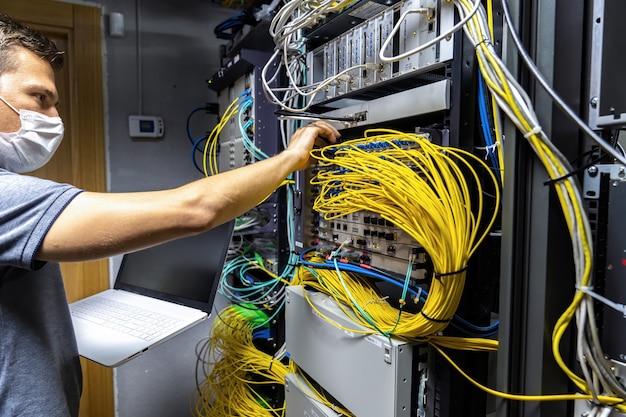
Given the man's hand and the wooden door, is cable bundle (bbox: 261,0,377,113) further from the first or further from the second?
the wooden door

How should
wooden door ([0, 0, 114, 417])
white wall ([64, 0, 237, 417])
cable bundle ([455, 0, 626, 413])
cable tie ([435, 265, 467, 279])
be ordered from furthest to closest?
1. white wall ([64, 0, 237, 417])
2. wooden door ([0, 0, 114, 417])
3. cable tie ([435, 265, 467, 279])
4. cable bundle ([455, 0, 626, 413])

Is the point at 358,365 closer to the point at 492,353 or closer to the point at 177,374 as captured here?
the point at 492,353

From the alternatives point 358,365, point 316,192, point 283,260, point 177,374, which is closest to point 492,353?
point 358,365

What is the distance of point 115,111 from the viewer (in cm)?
200

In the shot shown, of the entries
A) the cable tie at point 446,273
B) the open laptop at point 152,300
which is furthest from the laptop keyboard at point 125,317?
the cable tie at point 446,273

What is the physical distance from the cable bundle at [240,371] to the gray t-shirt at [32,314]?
727mm

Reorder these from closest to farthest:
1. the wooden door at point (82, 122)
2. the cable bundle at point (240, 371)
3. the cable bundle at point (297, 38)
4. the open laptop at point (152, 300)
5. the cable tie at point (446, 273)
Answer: the cable tie at point (446, 273)
the cable bundle at point (297, 38)
the open laptop at point (152, 300)
the cable bundle at point (240, 371)
the wooden door at point (82, 122)

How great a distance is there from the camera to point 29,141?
89 centimetres

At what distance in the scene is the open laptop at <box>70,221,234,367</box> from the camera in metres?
1.14

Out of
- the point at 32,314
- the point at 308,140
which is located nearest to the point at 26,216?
the point at 32,314

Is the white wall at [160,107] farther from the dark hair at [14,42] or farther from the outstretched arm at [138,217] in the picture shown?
the outstretched arm at [138,217]

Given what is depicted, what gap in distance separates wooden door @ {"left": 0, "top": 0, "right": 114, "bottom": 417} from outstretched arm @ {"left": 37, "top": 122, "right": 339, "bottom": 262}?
1.44 m

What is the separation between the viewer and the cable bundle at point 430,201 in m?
0.77

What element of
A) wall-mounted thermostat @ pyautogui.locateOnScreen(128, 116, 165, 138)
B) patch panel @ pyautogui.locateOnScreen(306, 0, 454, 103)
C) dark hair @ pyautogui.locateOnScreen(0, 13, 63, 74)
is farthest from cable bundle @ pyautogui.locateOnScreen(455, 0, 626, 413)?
→ wall-mounted thermostat @ pyautogui.locateOnScreen(128, 116, 165, 138)
